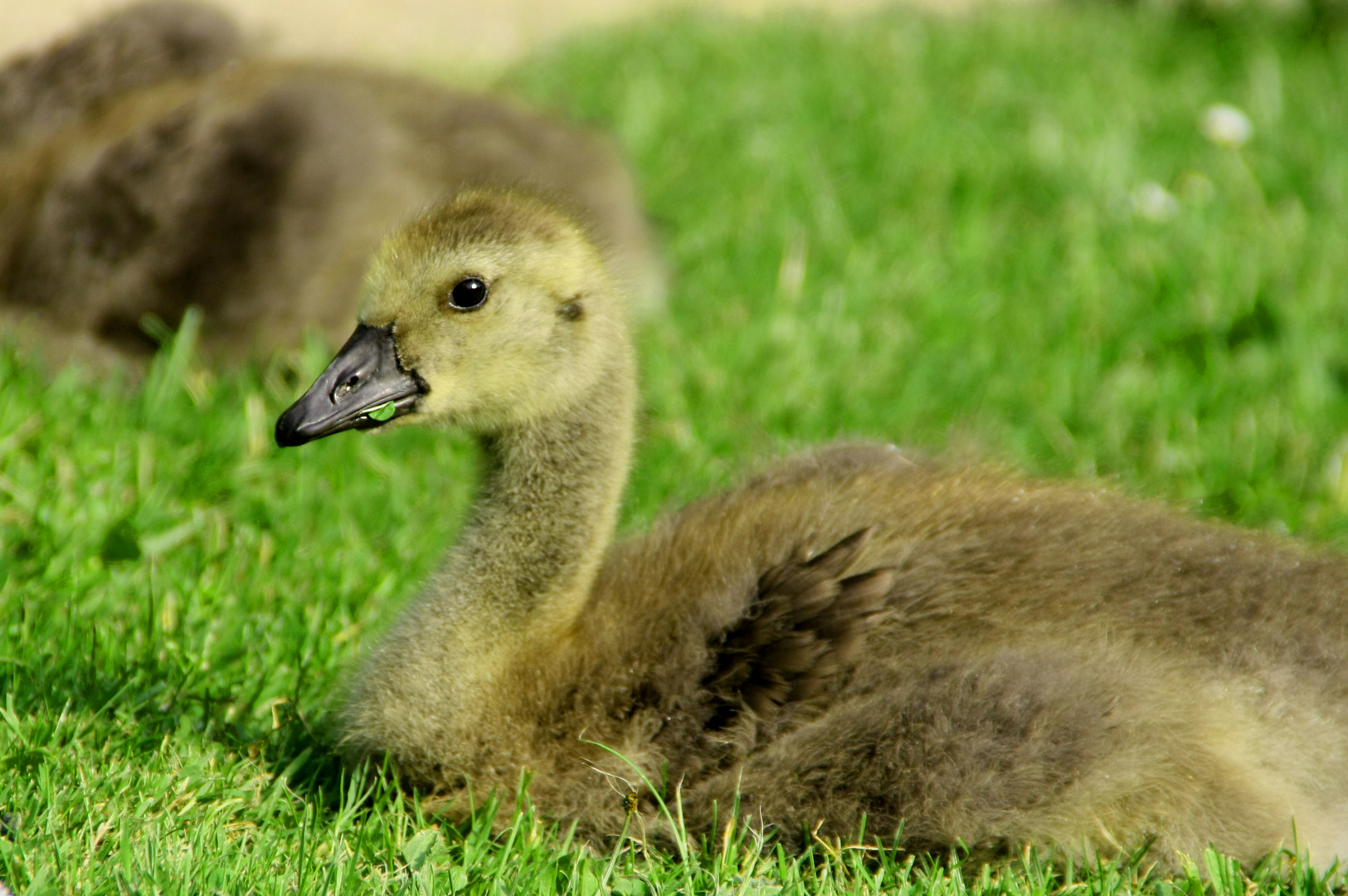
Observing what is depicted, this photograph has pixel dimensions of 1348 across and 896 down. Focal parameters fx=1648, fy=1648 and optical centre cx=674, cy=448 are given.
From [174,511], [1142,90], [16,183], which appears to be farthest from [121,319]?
[1142,90]

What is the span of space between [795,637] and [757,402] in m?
2.15

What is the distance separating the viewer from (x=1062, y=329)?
5711mm

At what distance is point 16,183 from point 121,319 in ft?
1.91

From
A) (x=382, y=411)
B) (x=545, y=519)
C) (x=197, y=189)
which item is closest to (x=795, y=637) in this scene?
(x=545, y=519)

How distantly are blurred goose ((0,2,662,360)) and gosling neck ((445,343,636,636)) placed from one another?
1668mm

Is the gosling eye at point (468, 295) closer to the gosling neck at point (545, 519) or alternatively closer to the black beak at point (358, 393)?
the black beak at point (358, 393)

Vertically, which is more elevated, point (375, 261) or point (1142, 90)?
point (375, 261)

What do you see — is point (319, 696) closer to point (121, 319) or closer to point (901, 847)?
point (901, 847)

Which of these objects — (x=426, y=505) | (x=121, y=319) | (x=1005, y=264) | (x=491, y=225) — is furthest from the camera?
(x=1005, y=264)

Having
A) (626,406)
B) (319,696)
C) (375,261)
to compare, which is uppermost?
(375,261)

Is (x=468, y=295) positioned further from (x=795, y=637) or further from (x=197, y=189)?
(x=197, y=189)

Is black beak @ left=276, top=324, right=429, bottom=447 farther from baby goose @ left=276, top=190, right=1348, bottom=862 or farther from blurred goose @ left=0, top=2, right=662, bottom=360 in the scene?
blurred goose @ left=0, top=2, right=662, bottom=360

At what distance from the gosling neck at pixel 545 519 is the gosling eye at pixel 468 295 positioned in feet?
0.83

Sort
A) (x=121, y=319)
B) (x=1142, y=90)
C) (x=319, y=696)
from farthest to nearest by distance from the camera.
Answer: (x=1142, y=90), (x=121, y=319), (x=319, y=696)
